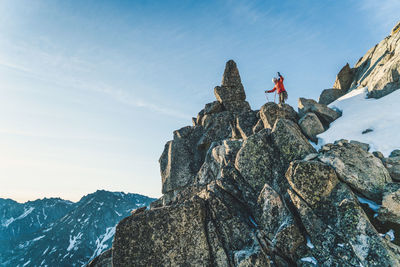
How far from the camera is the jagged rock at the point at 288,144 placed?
2018 centimetres

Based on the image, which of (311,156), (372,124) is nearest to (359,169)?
(311,156)

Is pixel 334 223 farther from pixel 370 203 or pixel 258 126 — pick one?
pixel 258 126

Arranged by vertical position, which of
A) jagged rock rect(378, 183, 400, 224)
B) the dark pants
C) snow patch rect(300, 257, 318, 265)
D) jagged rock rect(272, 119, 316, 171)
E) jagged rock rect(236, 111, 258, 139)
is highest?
the dark pants

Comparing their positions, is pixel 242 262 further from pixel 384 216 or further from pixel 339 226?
pixel 384 216

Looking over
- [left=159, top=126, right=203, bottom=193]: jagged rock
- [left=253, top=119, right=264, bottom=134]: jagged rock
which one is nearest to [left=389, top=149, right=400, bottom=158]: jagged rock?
[left=253, top=119, right=264, bottom=134]: jagged rock

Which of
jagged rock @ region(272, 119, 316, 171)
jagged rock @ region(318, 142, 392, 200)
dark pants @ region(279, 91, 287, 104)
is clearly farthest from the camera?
dark pants @ region(279, 91, 287, 104)

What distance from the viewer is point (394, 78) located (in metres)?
25.3

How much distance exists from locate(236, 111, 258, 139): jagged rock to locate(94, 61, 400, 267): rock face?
8621 mm

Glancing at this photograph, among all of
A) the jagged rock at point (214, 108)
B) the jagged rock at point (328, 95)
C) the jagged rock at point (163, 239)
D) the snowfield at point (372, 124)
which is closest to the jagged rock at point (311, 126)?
the snowfield at point (372, 124)

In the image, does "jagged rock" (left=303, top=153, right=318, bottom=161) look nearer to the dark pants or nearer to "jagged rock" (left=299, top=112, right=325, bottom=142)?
"jagged rock" (left=299, top=112, right=325, bottom=142)

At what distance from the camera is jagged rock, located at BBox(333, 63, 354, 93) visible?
41475mm

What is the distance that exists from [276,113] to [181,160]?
17.9 metres

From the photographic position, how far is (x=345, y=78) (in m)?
42.0

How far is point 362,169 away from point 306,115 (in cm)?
1012
